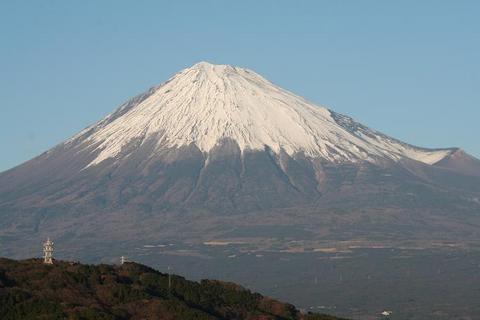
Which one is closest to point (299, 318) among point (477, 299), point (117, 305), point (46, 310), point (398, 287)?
point (117, 305)

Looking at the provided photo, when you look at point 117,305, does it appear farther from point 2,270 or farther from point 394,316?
point 394,316

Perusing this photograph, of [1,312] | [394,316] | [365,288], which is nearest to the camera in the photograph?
[1,312]

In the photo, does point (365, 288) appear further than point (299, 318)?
Yes

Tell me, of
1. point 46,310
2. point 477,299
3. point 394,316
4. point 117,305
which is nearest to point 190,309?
point 117,305

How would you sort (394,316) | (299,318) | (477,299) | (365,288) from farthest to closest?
(365,288) → (477,299) → (394,316) → (299,318)

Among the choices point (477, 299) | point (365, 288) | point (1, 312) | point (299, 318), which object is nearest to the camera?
point (1, 312)

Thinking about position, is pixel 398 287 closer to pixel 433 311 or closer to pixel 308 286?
pixel 308 286
